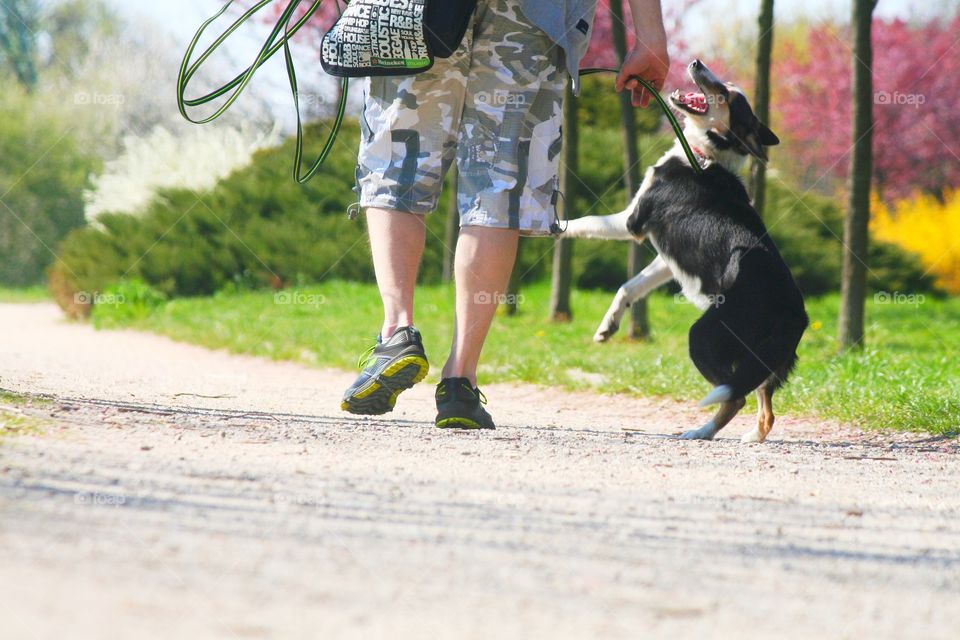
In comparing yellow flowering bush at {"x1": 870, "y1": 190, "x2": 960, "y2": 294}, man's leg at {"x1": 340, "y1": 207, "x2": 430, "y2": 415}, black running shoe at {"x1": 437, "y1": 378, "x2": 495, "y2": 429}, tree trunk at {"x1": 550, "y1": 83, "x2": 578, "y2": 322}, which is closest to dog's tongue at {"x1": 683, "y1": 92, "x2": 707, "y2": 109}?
man's leg at {"x1": 340, "y1": 207, "x2": 430, "y2": 415}

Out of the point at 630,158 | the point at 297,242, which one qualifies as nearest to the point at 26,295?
the point at 297,242

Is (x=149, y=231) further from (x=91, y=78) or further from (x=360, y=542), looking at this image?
(x=91, y=78)

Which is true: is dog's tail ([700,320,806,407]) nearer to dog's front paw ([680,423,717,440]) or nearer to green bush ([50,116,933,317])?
dog's front paw ([680,423,717,440])

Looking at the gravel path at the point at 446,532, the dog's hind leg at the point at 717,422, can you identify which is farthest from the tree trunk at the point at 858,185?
the gravel path at the point at 446,532

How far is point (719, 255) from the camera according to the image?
4539 mm

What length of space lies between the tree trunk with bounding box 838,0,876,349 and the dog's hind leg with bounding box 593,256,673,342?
11.2 feet

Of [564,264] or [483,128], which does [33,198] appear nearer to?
[564,264]

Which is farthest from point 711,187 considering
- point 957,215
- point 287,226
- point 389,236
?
point 957,215

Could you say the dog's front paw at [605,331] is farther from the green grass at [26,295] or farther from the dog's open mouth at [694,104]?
the green grass at [26,295]

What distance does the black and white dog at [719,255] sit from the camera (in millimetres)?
4312

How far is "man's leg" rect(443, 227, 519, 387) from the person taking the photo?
3.71m

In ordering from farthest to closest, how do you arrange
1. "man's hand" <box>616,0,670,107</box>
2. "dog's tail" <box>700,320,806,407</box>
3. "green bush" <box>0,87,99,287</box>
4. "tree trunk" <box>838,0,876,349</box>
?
1. "green bush" <box>0,87,99,287</box>
2. "tree trunk" <box>838,0,876,349</box>
3. "dog's tail" <box>700,320,806,407</box>
4. "man's hand" <box>616,0,670,107</box>

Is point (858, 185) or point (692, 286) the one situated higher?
point (858, 185)

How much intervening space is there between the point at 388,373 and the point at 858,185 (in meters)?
5.42
